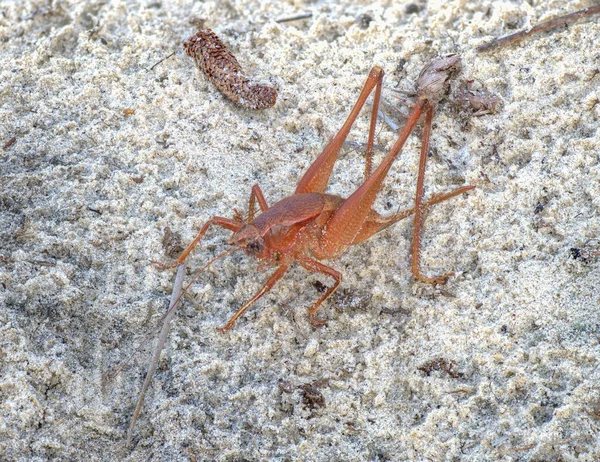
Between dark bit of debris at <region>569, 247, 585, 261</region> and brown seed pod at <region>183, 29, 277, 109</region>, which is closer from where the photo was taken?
dark bit of debris at <region>569, 247, 585, 261</region>

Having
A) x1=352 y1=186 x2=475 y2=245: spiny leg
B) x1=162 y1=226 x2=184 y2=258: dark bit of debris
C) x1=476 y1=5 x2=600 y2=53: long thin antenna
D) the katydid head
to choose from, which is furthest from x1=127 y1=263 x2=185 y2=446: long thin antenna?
x1=476 y1=5 x2=600 y2=53: long thin antenna

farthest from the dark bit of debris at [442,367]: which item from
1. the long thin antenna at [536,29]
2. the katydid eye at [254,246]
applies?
the long thin antenna at [536,29]

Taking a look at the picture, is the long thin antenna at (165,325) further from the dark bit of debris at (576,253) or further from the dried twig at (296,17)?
the dried twig at (296,17)

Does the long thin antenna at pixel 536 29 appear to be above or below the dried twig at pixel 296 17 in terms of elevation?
below

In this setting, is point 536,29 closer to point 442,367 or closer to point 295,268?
point 295,268

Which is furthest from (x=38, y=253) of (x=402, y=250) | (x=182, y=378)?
(x=402, y=250)

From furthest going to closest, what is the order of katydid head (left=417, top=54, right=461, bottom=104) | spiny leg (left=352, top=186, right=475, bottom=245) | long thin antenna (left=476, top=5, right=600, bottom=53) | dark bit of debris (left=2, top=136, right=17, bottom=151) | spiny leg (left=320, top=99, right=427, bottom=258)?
long thin antenna (left=476, top=5, right=600, bottom=53) < katydid head (left=417, top=54, right=461, bottom=104) < dark bit of debris (left=2, top=136, right=17, bottom=151) < spiny leg (left=352, top=186, right=475, bottom=245) < spiny leg (left=320, top=99, right=427, bottom=258)

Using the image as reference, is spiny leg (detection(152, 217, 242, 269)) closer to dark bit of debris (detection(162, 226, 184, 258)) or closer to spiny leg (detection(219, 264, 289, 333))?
dark bit of debris (detection(162, 226, 184, 258))
